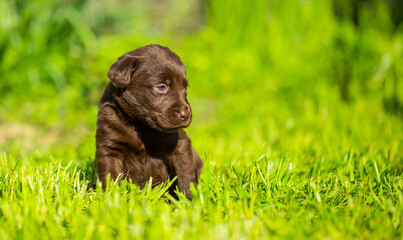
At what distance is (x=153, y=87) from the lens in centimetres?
269

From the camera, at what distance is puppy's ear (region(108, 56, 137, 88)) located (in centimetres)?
260

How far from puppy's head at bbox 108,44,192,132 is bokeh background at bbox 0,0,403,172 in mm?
767

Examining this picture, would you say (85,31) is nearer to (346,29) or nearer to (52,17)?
(52,17)

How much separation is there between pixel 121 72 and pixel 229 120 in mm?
2734

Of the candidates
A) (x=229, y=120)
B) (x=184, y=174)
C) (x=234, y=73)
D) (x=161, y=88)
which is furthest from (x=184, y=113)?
(x=234, y=73)

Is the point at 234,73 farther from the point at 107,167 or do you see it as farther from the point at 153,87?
the point at 107,167

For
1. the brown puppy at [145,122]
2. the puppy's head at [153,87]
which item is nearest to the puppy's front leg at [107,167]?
the brown puppy at [145,122]

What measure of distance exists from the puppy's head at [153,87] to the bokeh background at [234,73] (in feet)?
2.52

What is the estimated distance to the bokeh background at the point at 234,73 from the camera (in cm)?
420

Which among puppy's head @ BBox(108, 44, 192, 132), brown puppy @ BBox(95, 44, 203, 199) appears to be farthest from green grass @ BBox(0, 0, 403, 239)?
puppy's head @ BBox(108, 44, 192, 132)

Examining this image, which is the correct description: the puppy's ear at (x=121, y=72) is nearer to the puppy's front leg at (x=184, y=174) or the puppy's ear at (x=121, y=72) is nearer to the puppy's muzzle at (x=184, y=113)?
the puppy's muzzle at (x=184, y=113)

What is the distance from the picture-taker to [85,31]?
5.56 meters

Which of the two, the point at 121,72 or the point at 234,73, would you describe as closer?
the point at 121,72

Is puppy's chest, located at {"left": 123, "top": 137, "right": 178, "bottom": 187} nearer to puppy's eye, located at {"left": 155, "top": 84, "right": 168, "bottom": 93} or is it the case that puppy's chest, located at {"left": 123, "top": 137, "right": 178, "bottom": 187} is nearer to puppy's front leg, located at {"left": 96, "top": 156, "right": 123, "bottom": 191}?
puppy's front leg, located at {"left": 96, "top": 156, "right": 123, "bottom": 191}
